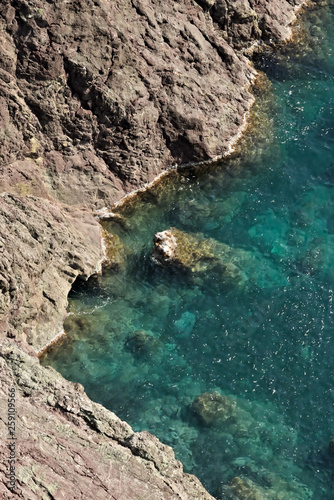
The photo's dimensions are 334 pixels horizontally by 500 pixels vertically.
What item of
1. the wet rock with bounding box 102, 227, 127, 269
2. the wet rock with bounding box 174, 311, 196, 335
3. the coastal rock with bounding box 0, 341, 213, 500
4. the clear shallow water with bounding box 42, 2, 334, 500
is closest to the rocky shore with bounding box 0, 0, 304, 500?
the coastal rock with bounding box 0, 341, 213, 500

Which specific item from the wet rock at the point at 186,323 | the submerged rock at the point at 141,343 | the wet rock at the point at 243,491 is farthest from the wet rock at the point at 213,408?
the wet rock at the point at 186,323

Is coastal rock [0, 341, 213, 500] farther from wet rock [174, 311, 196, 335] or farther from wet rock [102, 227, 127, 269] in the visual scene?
wet rock [102, 227, 127, 269]

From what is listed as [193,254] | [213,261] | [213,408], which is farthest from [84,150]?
[213,408]

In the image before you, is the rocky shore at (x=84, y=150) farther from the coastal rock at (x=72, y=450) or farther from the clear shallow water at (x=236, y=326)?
the clear shallow water at (x=236, y=326)

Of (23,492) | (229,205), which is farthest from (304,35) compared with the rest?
(23,492)

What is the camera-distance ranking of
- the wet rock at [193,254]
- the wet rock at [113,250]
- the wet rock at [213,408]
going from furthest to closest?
the wet rock at [113,250] → the wet rock at [193,254] → the wet rock at [213,408]

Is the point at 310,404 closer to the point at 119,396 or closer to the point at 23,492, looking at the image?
the point at 119,396
